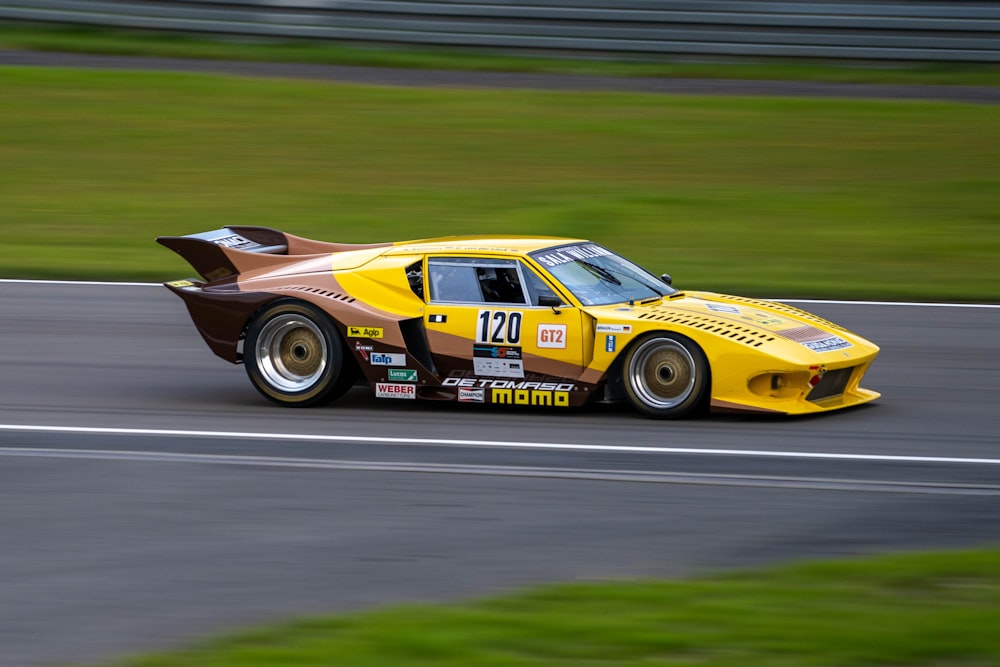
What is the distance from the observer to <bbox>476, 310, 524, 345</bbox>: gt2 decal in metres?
9.09

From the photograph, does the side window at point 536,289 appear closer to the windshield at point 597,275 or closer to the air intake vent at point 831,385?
the windshield at point 597,275

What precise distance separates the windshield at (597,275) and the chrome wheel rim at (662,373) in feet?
1.67

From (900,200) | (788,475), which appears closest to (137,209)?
(900,200)

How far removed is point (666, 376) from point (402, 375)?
178 cm

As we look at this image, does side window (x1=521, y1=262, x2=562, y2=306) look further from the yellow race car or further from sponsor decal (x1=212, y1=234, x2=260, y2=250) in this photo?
sponsor decal (x1=212, y1=234, x2=260, y2=250)

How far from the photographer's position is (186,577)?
5980 mm

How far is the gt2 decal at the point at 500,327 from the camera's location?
9094mm

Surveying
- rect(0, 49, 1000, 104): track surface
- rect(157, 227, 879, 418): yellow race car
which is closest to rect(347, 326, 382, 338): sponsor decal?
rect(157, 227, 879, 418): yellow race car

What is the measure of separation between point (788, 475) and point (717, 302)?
219 cm

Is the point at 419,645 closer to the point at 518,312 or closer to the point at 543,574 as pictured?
→ the point at 543,574

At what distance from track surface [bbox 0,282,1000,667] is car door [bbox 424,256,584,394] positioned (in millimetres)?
319

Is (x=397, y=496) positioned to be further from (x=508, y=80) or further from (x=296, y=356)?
(x=508, y=80)

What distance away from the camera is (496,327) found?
29.9 feet

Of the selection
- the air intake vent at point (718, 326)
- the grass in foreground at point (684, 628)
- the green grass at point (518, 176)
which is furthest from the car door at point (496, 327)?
the green grass at point (518, 176)
